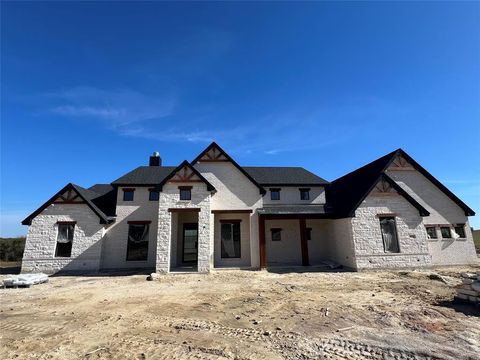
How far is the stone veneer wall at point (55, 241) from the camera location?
15.7m

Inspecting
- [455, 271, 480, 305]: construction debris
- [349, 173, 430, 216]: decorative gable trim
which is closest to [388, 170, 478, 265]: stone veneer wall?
[349, 173, 430, 216]: decorative gable trim

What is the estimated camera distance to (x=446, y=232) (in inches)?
691

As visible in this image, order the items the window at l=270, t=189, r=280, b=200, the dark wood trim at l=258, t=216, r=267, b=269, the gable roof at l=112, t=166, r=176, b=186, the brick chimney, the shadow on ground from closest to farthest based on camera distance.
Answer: the shadow on ground < the dark wood trim at l=258, t=216, r=267, b=269 < the gable roof at l=112, t=166, r=176, b=186 < the window at l=270, t=189, r=280, b=200 < the brick chimney

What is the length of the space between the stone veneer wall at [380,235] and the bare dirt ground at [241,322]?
3639 mm

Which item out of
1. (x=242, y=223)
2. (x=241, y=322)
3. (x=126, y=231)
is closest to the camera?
(x=241, y=322)

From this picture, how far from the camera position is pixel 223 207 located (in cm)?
1736

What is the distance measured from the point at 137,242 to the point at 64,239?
4.55 metres

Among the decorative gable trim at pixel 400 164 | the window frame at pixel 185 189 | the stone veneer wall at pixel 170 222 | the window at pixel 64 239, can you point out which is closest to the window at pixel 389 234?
the decorative gable trim at pixel 400 164

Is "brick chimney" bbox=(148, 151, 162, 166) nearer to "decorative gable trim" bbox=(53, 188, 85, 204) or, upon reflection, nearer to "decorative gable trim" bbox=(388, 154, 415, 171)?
"decorative gable trim" bbox=(53, 188, 85, 204)

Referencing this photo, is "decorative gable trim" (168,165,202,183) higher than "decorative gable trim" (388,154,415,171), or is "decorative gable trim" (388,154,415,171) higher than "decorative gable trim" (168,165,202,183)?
"decorative gable trim" (388,154,415,171)

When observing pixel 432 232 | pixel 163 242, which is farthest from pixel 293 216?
pixel 432 232

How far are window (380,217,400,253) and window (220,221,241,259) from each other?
9542 mm

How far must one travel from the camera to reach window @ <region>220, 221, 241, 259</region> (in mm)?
17312

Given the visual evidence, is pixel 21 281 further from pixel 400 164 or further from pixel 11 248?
pixel 400 164
